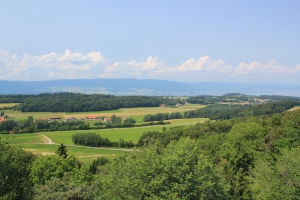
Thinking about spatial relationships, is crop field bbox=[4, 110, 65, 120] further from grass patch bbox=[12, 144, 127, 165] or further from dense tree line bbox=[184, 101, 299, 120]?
dense tree line bbox=[184, 101, 299, 120]

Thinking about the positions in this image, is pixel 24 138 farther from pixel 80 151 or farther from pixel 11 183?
pixel 11 183

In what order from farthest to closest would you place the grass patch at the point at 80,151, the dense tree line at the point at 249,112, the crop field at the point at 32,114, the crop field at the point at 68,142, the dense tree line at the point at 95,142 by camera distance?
the crop field at the point at 32,114, the dense tree line at the point at 249,112, the dense tree line at the point at 95,142, the crop field at the point at 68,142, the grass patch at the point at 80,151

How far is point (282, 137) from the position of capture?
90.7 ft

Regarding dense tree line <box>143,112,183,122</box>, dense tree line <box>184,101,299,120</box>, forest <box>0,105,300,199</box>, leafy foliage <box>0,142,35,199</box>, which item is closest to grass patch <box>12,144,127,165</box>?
forest <box>0,105,300,199</box>

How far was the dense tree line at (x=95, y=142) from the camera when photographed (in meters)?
51.0

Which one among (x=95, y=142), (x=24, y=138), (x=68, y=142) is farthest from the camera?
(x=24, y=138)

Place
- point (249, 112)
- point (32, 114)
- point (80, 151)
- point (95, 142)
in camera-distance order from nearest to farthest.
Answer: point (80, 151)
point (95, 142)
point (249, 112)
point (32, 114)

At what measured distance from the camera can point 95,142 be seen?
5166 cm

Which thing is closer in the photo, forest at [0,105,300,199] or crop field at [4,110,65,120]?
forest at [0,105,300,199]

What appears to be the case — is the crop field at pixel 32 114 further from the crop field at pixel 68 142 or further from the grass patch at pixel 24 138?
the grass patch at pixel 24 138

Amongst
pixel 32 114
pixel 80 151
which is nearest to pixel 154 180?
pixel 80 151

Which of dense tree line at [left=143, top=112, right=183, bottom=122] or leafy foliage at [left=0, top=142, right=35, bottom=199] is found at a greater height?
leafy foliage at [left=0, top=142, right=35, bottom=199]

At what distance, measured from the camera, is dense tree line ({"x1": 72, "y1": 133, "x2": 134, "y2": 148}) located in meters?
51.0

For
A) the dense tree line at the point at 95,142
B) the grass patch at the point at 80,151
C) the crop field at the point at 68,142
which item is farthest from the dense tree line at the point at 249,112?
the grass patch at the point at 80,151
